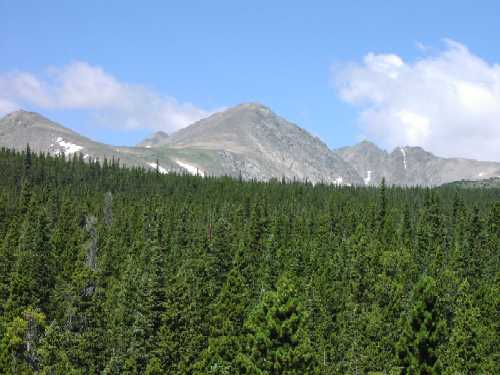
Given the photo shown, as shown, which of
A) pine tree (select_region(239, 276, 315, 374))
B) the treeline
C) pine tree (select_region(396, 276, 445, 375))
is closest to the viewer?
pine tree (select_region(239, 276, 315, 374))

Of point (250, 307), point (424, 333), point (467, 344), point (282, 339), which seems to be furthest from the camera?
point (250, 307)

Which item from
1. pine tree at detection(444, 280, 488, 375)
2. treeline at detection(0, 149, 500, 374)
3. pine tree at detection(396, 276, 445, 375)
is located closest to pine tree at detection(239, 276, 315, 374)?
treeline at detection(0, 149, 500, 374)

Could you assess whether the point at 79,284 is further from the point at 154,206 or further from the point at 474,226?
the point at 154,206

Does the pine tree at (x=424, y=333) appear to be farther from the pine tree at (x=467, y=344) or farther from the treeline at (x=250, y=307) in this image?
the pine tree at (x=467, y=344)

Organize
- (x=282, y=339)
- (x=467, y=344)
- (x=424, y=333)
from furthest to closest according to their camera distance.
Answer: (x=467, y=344), (x=424, y=333), (x=282, y=339)

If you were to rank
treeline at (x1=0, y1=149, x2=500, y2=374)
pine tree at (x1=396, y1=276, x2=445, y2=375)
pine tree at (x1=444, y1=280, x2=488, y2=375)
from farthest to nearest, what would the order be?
1. pine tree at (x1=444, y1=280, x2=488, y2=375)
2. treeline at (x1=0, y1=149, x2=500, y2=374)
3. pine tree at (x1=396, y1=276, x2=445, y2=375)

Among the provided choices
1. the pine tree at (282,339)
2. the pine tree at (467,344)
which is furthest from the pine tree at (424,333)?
the pine tree at (467,344)

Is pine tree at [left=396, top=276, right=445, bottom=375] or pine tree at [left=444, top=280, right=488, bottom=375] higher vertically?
pine tree at [left=396, top=276, right=445, bottom=375]

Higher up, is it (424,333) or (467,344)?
(424,333)

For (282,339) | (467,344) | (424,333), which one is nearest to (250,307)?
(467,344)

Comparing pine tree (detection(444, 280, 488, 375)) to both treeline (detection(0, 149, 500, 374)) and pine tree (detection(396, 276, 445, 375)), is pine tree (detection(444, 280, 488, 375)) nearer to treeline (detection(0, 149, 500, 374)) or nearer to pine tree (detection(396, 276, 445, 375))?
treeline (detection(0, 149, 500, 374))

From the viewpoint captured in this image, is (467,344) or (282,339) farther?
(467,344)

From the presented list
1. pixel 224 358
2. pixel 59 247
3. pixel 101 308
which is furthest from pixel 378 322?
pixel 59 247

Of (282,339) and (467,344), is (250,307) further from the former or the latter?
(282,339)
